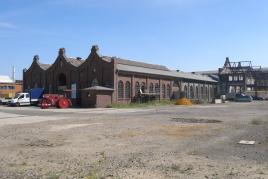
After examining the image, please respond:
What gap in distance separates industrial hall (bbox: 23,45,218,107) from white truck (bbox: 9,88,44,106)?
3492mm

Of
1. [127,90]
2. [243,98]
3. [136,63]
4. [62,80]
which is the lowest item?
[243,98]

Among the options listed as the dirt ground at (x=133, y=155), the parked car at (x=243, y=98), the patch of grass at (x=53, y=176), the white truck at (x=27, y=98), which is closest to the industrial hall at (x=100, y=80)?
the white truck at (x=27, y=98)

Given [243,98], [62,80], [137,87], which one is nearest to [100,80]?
[137,87]

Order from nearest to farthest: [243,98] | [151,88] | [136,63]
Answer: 1. [151,88]
2. [136,63]
3. [243,98]

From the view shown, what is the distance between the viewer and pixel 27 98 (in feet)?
182

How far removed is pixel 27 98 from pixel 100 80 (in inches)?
421

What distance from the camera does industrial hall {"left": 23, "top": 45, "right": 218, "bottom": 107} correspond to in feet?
168

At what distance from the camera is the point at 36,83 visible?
2544 inches

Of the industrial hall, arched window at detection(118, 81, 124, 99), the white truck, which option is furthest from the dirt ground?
the white truck

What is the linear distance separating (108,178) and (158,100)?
52.7 m

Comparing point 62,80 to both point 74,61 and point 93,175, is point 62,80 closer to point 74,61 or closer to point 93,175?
point 74,61

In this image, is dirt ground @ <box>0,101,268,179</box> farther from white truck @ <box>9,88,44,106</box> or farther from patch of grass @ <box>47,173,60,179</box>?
white truck @ <box>9,88,44,106</box>

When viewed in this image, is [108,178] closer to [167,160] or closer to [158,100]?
[167,160]

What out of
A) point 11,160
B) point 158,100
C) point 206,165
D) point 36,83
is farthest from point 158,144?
point 36,83
